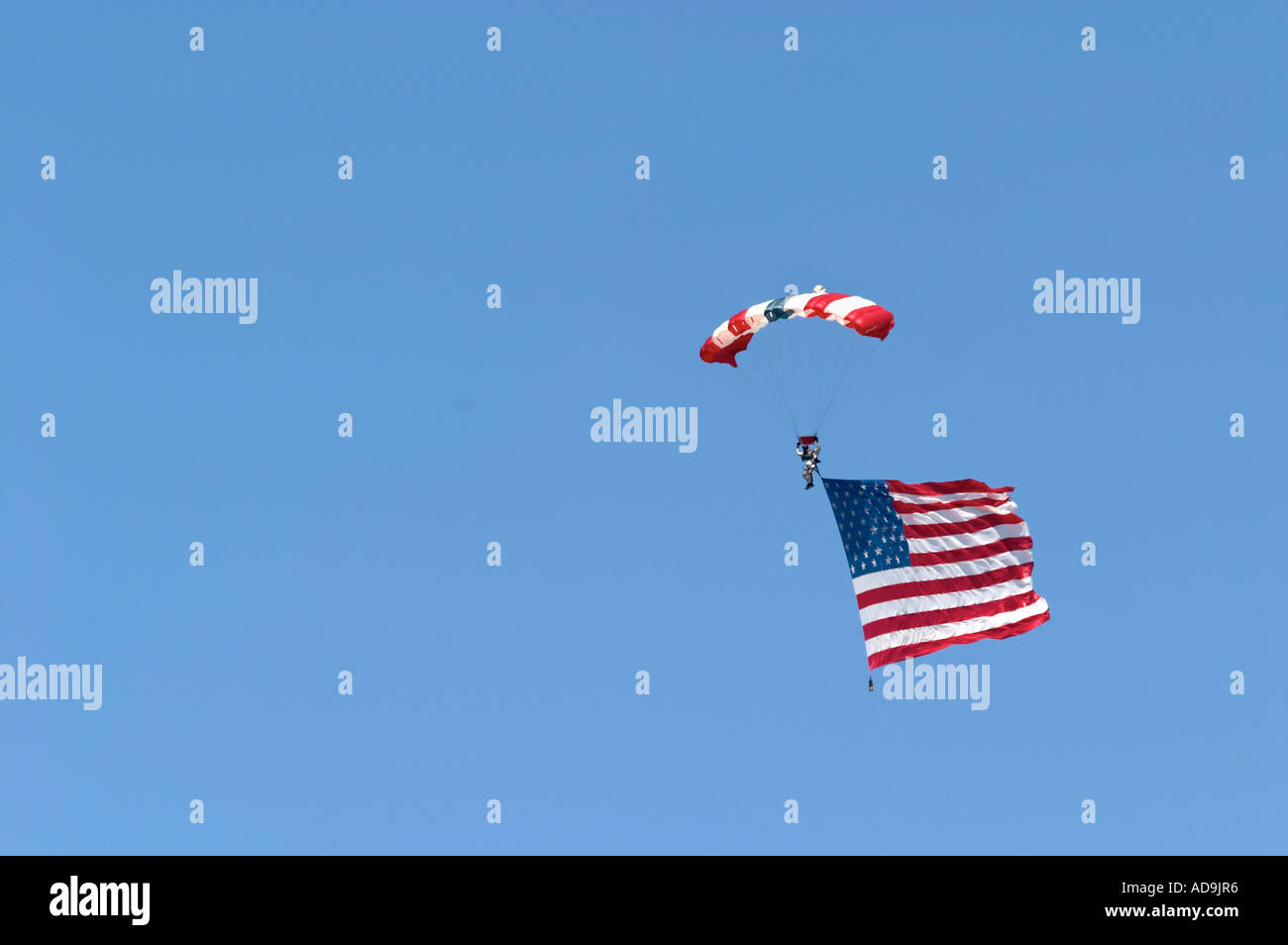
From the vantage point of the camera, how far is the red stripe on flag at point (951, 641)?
6140 cm

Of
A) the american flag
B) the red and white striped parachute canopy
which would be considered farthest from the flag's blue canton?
the red and white striped parachute canopy

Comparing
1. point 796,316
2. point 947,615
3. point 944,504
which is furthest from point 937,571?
point 796,316

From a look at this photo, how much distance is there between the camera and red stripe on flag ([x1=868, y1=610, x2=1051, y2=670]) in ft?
201

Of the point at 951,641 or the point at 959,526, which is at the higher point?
the point at 959,526

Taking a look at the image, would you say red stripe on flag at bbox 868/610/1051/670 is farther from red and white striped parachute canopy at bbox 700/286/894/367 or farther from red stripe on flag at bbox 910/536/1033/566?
red and white striped parachute canopy at bbox 700/286/894/367

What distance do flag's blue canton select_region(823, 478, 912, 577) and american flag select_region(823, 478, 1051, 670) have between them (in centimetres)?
3

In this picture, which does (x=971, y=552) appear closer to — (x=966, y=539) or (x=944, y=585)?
(x=966, y=539)

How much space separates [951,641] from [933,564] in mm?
2340

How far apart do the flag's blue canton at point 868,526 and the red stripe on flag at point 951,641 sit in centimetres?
240

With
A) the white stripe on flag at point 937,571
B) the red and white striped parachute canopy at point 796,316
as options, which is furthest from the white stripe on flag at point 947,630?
the red and white striped parachute canopy at point 796,316

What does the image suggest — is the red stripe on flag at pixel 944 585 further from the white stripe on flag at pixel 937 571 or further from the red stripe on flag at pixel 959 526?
the red stripe on flag at pixel 959 526

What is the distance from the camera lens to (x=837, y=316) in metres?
60.0

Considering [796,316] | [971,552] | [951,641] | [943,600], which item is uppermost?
[796,316]

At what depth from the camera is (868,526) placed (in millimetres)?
61812
